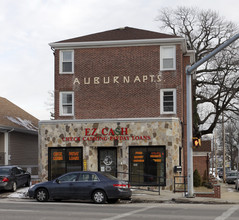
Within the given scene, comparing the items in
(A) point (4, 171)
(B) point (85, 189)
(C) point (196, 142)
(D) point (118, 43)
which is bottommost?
(B) point (85, 189)

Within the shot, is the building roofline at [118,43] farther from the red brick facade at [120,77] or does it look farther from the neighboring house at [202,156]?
the neighboring house at [202,156]

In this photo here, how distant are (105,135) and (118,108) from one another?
2.54 metres

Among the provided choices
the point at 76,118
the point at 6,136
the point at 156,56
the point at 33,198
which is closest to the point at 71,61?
the point at 76,118

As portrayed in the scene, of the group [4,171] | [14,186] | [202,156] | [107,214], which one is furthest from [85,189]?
[202,156]

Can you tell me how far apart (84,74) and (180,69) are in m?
6.29

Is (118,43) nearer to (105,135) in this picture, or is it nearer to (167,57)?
(167,57)

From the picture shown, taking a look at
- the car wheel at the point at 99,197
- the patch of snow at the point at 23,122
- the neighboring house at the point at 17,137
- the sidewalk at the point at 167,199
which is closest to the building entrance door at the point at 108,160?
the sidewalk at the point at 167,199

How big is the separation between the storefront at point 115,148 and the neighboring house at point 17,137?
19.9 ft

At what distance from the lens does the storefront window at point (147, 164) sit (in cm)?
2647

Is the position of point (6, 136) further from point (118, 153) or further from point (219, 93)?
point (219, 93)

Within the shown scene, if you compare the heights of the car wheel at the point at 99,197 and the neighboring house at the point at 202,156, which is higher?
the neighboring house at the point at 202,156

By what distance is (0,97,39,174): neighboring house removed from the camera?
33375 mm

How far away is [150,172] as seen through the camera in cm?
2659

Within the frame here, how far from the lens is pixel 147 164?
26.7 meters
